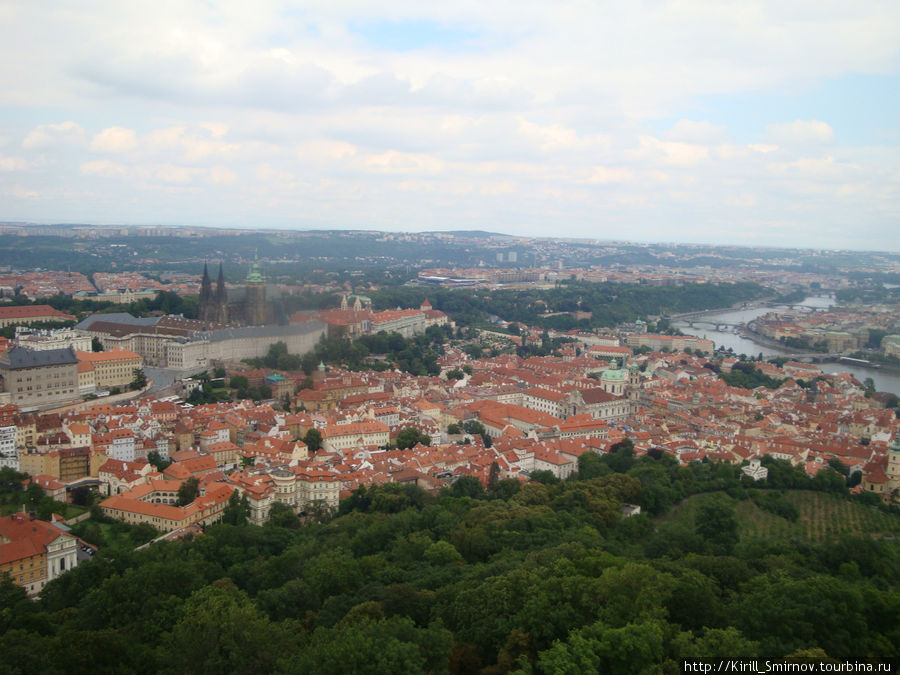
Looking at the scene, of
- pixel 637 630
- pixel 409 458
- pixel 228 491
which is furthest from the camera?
pixel 409 458

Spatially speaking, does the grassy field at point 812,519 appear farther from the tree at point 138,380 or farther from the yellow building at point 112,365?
the yellow building at point 112,365

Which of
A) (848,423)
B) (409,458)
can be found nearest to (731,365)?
(848,423)

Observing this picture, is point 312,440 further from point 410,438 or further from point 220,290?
point 220,290

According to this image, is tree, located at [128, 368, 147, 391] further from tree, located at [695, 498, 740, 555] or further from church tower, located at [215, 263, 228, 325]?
tree, located at [695, 498, 740, 555]

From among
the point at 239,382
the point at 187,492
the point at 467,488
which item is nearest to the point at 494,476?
the point at 467,488

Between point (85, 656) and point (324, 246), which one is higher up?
point (324, 246)

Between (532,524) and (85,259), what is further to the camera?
(85,259)

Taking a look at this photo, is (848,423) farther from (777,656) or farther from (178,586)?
(178,586)

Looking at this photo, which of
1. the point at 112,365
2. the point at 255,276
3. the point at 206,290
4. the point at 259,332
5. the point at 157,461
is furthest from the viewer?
the point at 255,276
